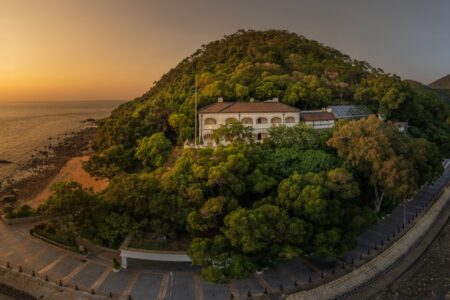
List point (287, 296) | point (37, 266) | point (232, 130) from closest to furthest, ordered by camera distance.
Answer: point (287, 296) → point (37, 266) → point (232, 130)

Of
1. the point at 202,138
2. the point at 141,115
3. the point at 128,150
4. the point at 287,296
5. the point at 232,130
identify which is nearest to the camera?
the point at 287,296

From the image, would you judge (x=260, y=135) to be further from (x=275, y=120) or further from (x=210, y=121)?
(x=210, y=121)

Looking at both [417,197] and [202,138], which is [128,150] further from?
[417,197]

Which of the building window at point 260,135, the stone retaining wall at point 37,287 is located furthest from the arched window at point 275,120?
the stone retaining wall at point 37,287

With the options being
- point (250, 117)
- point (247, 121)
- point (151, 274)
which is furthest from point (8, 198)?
point (250, 117)

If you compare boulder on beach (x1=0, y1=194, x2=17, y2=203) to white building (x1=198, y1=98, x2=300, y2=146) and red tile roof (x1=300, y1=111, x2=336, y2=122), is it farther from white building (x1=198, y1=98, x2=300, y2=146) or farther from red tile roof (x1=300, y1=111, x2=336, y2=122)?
red tile roof (x1=300, y1=111, x2=336, y2=122)

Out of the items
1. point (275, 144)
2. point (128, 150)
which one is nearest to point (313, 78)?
point (275, 144)
